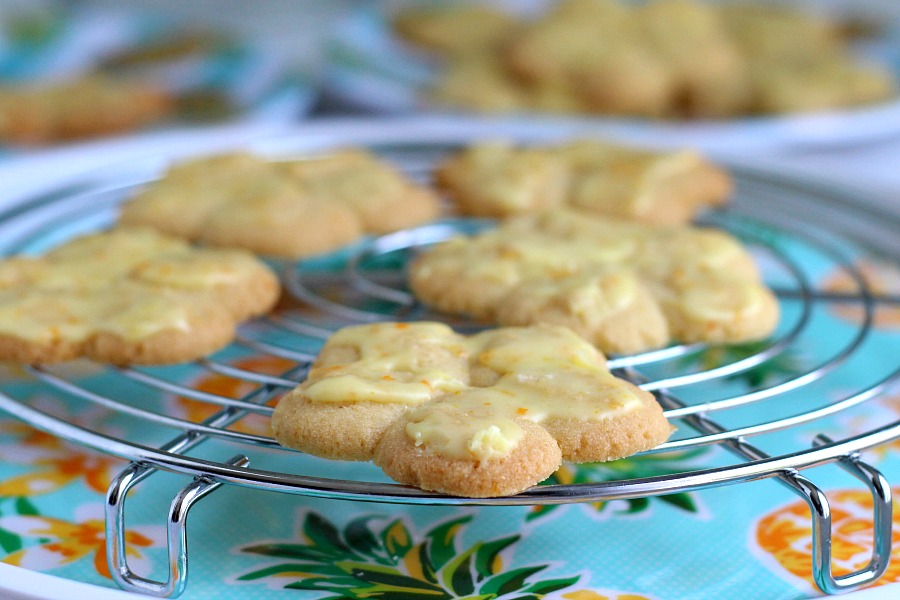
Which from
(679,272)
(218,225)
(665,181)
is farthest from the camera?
(665,181)

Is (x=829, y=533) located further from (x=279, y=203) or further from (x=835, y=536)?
(x=279, y=203)

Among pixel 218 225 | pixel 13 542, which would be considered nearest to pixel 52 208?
pixel 218 225

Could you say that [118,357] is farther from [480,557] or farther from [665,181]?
[665,181]

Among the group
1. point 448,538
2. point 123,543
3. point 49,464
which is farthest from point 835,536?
point 49,464

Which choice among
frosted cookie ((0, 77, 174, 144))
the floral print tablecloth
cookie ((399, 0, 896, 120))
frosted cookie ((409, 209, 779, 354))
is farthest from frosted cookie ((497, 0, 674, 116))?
the floral print tablecloth

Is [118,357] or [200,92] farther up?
[200,92]

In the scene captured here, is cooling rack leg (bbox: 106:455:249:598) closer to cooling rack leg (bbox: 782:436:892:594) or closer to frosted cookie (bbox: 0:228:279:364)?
frosted cookie (bbox: 0:228:279:364)

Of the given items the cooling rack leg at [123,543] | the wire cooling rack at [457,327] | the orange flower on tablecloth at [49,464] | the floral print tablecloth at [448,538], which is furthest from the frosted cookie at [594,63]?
the cooling rack leg at [123,543]

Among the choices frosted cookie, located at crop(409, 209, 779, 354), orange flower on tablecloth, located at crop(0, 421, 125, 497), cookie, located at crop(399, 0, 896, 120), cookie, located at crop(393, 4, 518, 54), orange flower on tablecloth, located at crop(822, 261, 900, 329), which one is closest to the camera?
orange flower on tablecloth, located at crop(0, 421, 125, 497)
